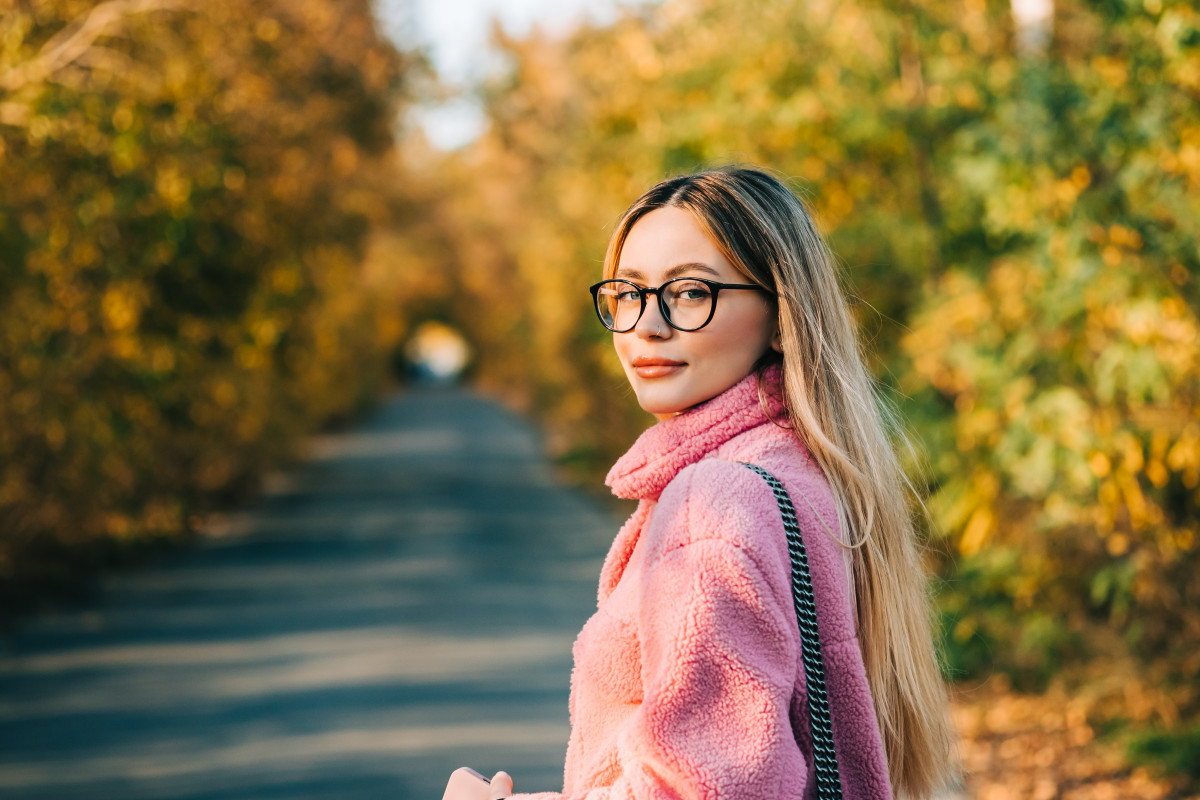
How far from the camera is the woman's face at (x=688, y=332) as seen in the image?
5.39 feet

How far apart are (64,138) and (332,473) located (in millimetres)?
14529

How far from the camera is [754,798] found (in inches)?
53.4

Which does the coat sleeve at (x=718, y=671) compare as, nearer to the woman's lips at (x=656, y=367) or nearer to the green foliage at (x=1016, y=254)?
the woman's lips at (x=656, y=367)

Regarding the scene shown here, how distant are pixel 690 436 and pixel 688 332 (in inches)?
5.7

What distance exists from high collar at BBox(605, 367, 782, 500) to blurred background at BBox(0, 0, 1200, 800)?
1.87ft

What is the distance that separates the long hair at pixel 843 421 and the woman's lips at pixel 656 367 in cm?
16

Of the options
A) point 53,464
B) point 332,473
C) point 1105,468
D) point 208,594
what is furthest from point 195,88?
point 332,473

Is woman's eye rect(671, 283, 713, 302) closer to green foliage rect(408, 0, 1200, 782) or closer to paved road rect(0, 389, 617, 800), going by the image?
green foliage rect(408, 0, 1200, 782)

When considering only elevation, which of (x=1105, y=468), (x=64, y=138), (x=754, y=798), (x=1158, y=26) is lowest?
(x=1105, y=468)

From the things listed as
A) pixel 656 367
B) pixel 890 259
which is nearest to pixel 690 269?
pixel 656 367

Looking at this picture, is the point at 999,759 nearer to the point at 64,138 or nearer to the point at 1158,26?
the point at 1158,26

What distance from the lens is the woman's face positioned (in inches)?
64.6

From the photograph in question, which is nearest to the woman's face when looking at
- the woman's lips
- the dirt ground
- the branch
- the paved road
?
the woman's lips

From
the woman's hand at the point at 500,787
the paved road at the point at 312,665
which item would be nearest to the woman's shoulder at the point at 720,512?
the woman's hand at the point at 500,787
